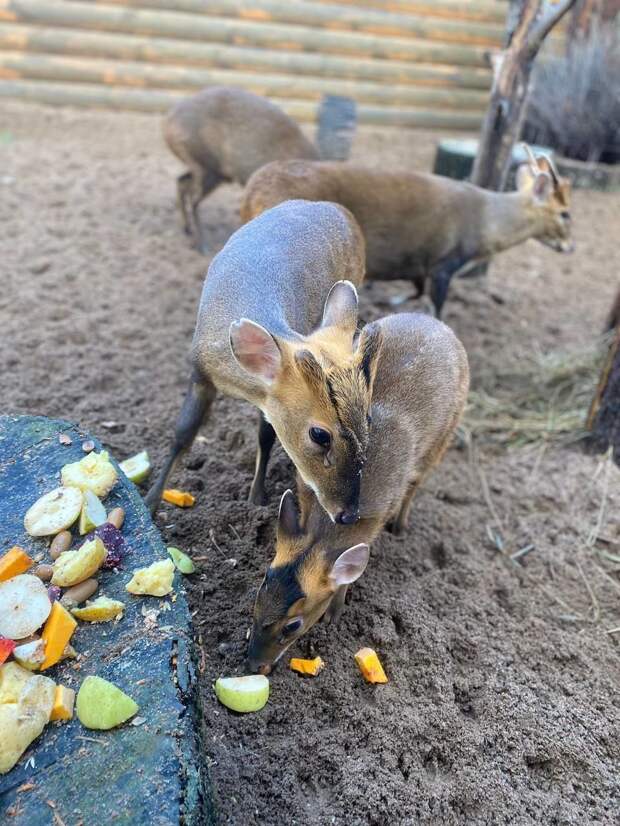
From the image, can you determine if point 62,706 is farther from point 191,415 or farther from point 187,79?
point 187,79

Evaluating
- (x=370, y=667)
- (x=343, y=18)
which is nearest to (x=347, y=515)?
(x=370, y=667)

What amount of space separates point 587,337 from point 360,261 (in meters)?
2.64

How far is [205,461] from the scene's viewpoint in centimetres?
352

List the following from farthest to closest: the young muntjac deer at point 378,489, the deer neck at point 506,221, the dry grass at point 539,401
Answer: the deer neck at point 506,221 < the dry grass at point 539,401 < the young muntjac deer at point 378,489

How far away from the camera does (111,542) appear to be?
7.34ft

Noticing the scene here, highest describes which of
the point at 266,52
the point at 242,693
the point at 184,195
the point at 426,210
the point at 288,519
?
the point at 266,52

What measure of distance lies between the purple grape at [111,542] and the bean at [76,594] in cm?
9

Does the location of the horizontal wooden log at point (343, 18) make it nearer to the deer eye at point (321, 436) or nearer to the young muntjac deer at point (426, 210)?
the young muntjac deer at point (426, 210)

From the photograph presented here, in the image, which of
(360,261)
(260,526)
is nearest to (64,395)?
(260,526)

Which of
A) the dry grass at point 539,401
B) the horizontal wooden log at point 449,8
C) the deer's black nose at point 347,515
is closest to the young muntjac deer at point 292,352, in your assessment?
the deer's black nose at point 347,515

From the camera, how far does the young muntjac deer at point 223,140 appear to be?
5.71 m

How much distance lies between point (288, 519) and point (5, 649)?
99 centimetres

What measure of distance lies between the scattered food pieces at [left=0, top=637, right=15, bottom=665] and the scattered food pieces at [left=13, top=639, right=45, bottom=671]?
0.01 meters

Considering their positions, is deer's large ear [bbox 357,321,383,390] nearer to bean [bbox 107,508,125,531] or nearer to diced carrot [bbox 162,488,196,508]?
bean [bbox 107,508,125,531]
